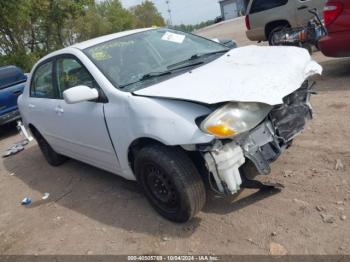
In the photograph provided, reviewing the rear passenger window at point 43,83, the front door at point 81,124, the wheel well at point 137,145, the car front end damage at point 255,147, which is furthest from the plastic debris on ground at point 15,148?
the car front end damage at point 255,147

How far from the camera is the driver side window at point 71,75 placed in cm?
406

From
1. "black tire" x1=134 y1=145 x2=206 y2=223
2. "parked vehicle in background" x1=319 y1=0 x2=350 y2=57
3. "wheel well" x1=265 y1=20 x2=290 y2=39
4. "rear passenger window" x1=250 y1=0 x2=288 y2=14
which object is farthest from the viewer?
"wheel well" x1=265 y1=20 x2=290 y2=39

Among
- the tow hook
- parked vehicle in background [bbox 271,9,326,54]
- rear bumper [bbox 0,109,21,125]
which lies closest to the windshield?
the tow hook

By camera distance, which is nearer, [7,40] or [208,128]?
[208,128]

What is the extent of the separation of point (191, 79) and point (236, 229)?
1371mm

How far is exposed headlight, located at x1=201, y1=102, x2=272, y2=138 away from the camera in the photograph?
9.62 feet

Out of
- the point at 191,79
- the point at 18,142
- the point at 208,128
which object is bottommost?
the point at 18,142

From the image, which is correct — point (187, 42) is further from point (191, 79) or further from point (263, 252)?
point (263, 252)

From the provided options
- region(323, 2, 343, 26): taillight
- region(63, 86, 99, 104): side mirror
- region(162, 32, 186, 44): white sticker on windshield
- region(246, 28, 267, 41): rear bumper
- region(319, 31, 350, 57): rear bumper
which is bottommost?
region(246, 28, 267, 41): rear bumper

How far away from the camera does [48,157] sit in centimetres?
605

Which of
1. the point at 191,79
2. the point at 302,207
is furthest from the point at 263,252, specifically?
the point at 191,79

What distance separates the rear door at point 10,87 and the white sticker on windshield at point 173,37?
236 inches

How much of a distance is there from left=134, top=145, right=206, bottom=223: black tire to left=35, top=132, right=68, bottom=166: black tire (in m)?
2.73

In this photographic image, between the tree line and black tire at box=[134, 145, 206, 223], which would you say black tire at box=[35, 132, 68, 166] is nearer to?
black tire at box=[134, 145, 206, 223]
